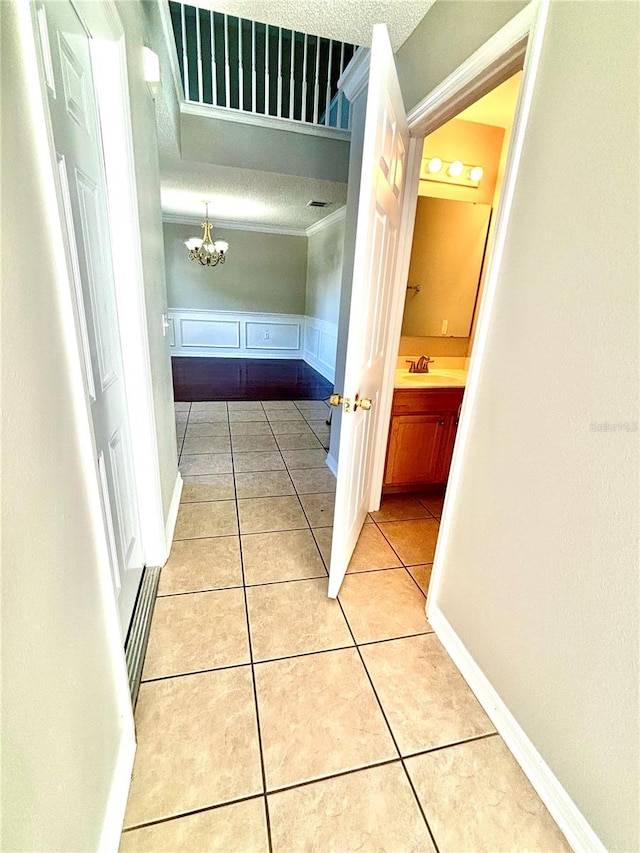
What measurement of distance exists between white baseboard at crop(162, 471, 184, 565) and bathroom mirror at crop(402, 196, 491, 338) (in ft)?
6.08

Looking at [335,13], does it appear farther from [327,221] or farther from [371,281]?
[327,221]

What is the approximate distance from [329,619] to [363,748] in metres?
0.51

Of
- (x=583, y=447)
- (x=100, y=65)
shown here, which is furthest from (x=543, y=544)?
(x=100, y=65)

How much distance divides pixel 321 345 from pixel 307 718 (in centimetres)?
623

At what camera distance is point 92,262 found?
1279mm

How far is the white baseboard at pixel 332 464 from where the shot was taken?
3.02 m

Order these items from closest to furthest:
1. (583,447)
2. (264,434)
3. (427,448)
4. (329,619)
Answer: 1. (583,447)
2. (329,619)
3. (427,448)
4. (264,434)

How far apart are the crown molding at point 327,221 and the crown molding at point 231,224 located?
23 cm

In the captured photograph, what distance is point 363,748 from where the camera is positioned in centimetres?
121

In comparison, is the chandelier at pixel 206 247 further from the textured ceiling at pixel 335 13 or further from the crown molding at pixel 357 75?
the textured ceiling at pixel 335 13

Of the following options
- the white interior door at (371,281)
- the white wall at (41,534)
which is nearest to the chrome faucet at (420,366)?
the white interior door at (371,281)

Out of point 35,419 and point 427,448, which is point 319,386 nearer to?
point 427,448

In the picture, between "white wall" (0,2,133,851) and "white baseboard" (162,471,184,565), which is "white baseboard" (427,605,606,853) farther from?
"white baseboard" (162,471,184,565)

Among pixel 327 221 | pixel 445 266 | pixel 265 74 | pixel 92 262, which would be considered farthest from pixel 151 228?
pixel 327 221
